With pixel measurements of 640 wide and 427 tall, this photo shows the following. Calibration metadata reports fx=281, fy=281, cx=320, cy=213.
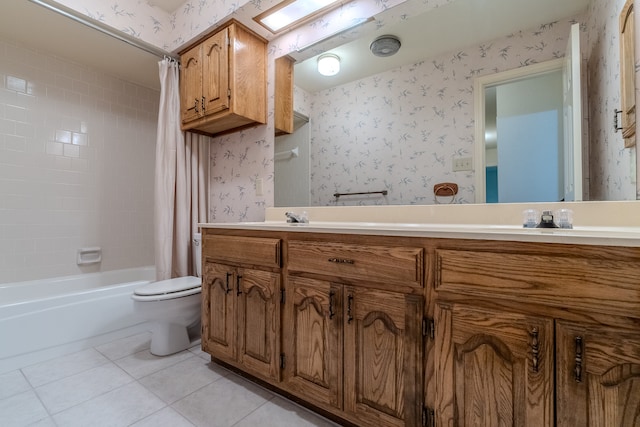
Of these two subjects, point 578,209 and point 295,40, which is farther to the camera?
point 295,40

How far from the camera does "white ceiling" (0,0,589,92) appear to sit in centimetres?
118

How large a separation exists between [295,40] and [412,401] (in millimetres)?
2055

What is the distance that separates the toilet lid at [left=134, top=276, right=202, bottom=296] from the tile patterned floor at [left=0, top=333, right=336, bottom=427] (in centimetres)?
42

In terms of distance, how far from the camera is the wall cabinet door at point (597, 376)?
0.64 m

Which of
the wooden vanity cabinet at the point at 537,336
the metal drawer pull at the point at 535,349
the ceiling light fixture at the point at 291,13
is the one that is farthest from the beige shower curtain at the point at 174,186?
the metal drawer pull at the point at 535,349

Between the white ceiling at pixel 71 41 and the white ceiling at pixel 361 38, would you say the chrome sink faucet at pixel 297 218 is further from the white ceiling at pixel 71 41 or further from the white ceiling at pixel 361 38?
the white ceiling at pixel 71 41

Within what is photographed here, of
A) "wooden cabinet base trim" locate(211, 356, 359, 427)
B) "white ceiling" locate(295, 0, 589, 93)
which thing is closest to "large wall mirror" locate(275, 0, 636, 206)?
"white ceiling" locate(295, 0, 589, 93)

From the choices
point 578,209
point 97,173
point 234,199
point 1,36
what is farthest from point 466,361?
point 1,36

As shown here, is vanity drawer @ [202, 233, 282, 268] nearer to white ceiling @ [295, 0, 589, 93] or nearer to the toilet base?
the toilet base

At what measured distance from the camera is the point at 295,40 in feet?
6.12

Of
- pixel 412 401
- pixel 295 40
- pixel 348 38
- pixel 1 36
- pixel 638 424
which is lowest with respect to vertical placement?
pixel 412 401

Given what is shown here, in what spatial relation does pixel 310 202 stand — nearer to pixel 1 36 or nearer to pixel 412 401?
pixel 412 401

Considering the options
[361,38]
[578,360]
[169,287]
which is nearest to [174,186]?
[169,287]

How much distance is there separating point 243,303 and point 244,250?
0.86ft
